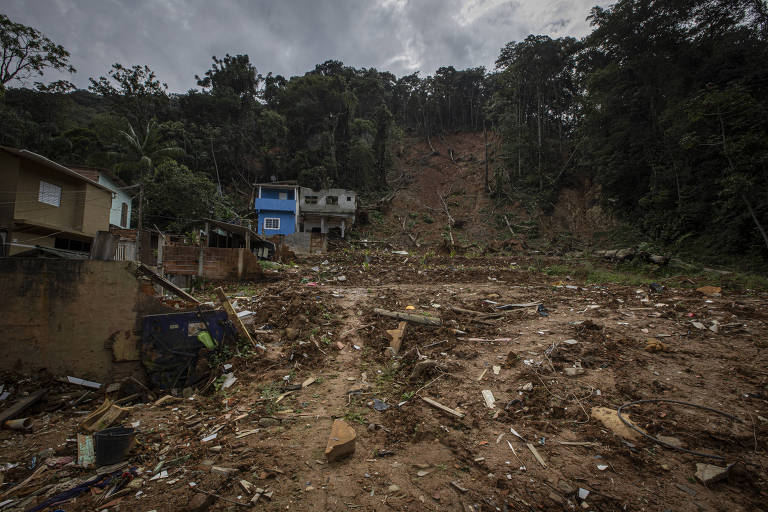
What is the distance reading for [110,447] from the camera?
272 cm

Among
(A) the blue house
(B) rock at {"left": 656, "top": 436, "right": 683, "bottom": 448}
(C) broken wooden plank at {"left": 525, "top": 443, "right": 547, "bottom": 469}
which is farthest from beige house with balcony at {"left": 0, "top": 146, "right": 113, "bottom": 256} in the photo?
(B) rock at {"left": 656, "top": 436, "right": 683, "bottom": 448}

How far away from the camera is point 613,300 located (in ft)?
23.2

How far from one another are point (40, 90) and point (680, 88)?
39.3 metres

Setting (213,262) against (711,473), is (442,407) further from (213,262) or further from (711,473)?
(213,262)

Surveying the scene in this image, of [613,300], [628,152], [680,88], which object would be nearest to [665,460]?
[613,300]

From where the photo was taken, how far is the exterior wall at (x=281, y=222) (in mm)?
22766

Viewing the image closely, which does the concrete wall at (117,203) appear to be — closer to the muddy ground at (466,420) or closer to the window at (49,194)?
the window at (49,194)

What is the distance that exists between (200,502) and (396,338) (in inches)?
135

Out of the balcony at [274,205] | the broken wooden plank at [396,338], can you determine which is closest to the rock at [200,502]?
the broken wooden plank at [396,338]

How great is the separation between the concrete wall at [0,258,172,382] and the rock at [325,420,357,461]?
386 centimetres

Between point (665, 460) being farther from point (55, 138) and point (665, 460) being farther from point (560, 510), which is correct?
point (55, 138)

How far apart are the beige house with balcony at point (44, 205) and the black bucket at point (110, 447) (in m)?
10.0

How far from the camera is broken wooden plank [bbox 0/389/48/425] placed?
11.7 feet

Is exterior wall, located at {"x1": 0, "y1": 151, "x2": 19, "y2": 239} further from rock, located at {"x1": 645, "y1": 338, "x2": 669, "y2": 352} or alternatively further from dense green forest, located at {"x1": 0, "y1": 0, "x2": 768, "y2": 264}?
rock, located at {"x1": 645, "y1": 338, "x2": 669, "y2": 352}
